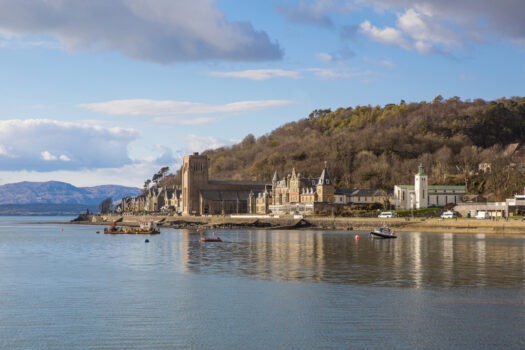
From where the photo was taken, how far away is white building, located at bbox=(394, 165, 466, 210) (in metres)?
135

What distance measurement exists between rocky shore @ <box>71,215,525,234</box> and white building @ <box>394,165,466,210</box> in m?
18.0

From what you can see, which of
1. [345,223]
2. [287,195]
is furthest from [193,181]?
[345,223]

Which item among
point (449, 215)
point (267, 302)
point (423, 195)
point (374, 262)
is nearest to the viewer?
point (267, 302)

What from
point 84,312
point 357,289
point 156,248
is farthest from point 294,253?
point 84,312

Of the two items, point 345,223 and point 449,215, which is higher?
point 449,215

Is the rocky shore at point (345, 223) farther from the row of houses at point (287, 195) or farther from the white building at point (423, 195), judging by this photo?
the white building at point (423, 195)

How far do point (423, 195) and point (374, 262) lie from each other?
81036 millimetres

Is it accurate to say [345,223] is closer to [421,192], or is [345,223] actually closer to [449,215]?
[449,215]

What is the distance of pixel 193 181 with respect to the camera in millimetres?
182500

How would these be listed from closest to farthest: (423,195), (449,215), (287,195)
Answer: (449,215) → (423,195) → (287,195)

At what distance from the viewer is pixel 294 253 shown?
67.0 m

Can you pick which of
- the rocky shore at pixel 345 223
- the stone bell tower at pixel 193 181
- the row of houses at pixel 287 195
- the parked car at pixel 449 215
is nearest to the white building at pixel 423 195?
the row of houses at pixel 287 195

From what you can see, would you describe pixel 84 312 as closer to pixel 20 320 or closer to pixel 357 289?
pixel 20 320

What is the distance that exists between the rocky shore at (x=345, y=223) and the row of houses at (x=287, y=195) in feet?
30.9
